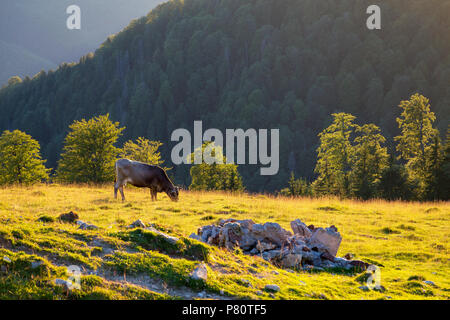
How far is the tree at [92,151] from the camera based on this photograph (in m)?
41.6

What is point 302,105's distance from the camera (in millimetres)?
180000

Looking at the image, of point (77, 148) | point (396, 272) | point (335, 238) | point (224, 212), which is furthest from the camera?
point (77, 148)

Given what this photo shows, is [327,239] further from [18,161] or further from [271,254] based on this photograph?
[18,161]

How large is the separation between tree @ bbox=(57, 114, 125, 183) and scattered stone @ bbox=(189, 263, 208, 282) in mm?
36506

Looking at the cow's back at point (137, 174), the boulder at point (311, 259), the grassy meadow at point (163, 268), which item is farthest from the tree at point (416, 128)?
the boulder at point (311, 259)

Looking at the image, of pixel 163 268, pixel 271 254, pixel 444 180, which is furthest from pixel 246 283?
pixel 444 180

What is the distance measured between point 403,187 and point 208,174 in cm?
2747

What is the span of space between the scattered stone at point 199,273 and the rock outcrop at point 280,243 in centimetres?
321

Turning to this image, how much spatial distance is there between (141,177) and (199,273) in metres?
16.0

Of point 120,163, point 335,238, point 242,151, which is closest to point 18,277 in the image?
point 335,238

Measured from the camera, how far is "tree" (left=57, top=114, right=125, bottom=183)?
41562mm

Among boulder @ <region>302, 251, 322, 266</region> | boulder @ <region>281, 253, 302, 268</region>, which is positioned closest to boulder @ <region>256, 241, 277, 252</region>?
boulder @ <region>281, 253, 302, 268</region>

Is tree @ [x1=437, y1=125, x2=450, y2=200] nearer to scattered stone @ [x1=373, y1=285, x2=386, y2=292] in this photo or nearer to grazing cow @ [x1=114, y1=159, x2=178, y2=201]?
grazing cow @ [x1=114, y1=159, x2=178, y2=201]
